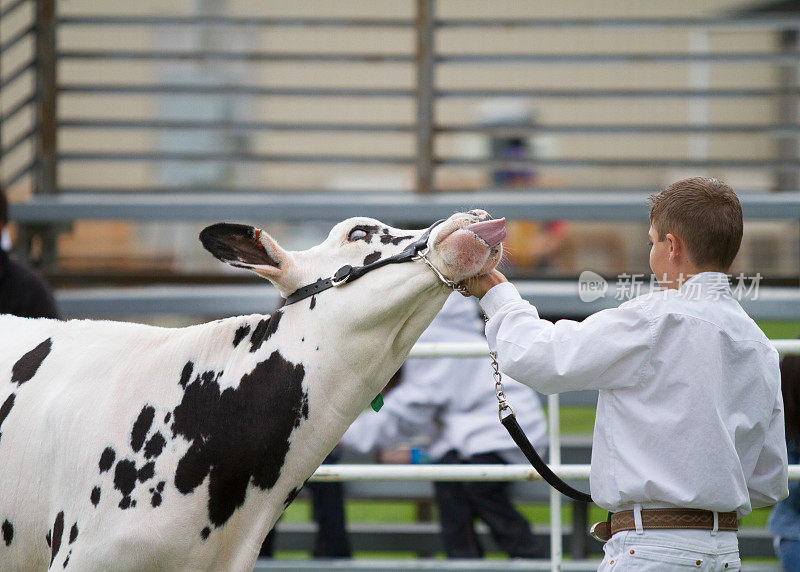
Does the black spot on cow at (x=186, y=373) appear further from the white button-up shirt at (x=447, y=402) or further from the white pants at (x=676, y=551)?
the white button-up shirt at (x=447, y=402)

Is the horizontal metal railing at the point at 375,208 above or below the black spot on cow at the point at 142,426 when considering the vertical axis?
above

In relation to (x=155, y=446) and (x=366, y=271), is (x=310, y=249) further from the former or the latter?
(x=155, y=446)

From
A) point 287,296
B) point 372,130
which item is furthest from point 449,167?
point 287,296

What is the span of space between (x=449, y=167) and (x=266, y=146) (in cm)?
121

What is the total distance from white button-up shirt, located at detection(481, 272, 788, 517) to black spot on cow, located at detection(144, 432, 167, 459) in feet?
2.73

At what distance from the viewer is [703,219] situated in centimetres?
225

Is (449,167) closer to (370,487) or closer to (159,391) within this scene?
(370,487)

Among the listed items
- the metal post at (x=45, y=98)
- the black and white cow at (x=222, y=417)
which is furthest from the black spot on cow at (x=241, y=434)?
the metal post at (x=45, y=98)

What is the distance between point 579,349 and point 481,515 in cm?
224

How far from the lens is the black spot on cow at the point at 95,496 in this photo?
2342mm

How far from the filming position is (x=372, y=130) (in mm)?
6281

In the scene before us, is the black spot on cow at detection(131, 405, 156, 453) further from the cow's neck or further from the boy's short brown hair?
the boy's short brown hair

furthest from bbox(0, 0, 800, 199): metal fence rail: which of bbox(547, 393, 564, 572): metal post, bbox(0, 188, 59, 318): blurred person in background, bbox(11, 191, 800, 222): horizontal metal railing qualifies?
bbox(547, 393, 564, 572): metal post

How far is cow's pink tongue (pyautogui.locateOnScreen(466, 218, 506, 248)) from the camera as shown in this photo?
2.26m
